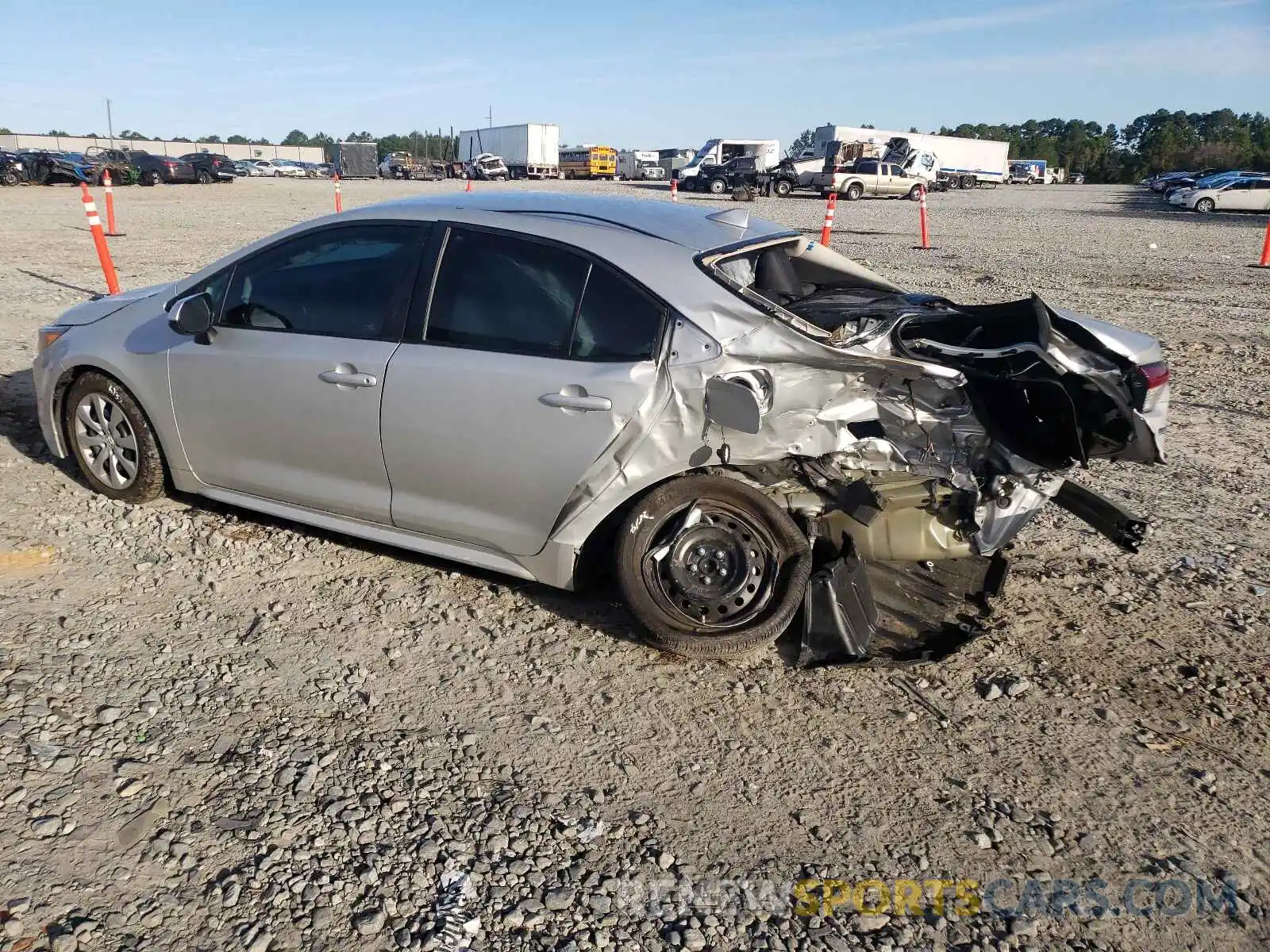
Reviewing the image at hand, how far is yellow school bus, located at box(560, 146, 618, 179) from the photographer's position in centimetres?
6725

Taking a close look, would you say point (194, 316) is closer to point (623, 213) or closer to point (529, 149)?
point (623, 213)

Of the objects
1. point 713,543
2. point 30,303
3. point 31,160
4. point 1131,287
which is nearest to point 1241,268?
point 1131,287

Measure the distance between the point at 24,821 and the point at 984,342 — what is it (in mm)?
3711

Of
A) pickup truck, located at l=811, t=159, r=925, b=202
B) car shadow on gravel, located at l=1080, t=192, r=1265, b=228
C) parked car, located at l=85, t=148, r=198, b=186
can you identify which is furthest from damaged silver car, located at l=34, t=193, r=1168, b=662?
parked car, located at l=85, t=148, r=198, b=186

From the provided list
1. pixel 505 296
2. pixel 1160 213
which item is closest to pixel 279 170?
pixel 1160 213

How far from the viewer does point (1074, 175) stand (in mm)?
90500

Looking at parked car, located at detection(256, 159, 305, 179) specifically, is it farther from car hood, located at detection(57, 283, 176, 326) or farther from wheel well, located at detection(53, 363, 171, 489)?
wheel well, located at detection(53, 363, 171, 489)

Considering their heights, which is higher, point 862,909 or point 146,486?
point 146,486

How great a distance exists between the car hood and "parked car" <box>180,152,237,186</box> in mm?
46533

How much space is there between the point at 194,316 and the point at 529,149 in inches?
2595

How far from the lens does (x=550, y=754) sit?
→ 10.5 ft

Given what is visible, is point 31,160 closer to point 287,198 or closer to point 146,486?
point 287,198

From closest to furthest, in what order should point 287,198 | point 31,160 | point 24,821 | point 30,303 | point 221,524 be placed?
point 24,821
point 221,524
point 30,303
point 287,198
point 31,160

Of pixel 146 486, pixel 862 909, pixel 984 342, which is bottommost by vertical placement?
pixel 862 909
